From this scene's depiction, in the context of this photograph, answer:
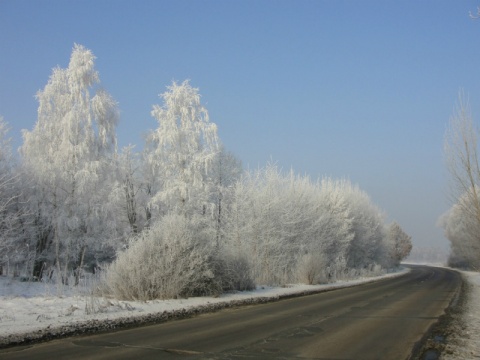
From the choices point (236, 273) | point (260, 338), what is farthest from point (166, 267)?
point (260, 338)

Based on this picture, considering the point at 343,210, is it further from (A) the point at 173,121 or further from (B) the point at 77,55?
(B) the point at 77,55

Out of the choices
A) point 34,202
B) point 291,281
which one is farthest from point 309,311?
point 34,202

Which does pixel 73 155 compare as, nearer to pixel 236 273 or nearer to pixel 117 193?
pixel 117 193

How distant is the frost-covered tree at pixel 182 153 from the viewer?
34.5 metres

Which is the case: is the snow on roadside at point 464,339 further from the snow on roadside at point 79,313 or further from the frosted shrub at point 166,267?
the frosted shrub at point 166,267

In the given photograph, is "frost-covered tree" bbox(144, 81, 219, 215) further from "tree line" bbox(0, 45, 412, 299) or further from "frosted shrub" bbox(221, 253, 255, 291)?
"frosted shrub" bbox(221, 253, 255, 291)

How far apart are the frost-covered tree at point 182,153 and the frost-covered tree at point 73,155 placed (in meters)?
4.29

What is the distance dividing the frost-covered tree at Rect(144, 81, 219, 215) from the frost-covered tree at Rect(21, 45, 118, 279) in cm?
429

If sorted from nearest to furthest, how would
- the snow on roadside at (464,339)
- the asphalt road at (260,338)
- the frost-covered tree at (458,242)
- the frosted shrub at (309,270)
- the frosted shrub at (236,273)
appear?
the asphalt road at (260,338)
the snow on roadside at (464,339)
the frosted shrub at (236,273)
the frosted shrub at (309,270)
the frost-covered tree at (458,242)

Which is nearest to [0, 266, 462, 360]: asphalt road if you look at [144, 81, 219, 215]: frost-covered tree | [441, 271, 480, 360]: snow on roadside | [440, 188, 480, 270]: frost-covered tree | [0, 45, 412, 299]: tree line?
[441, 271, 480, 360]: snow on roadside

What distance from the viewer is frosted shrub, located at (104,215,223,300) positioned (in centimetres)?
1683

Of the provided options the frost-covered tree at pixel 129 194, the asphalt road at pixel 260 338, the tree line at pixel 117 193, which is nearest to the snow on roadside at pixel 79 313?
the asphalt road at pixel 260 338

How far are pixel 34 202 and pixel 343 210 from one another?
31.2 meters

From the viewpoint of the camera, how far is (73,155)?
105 ft
